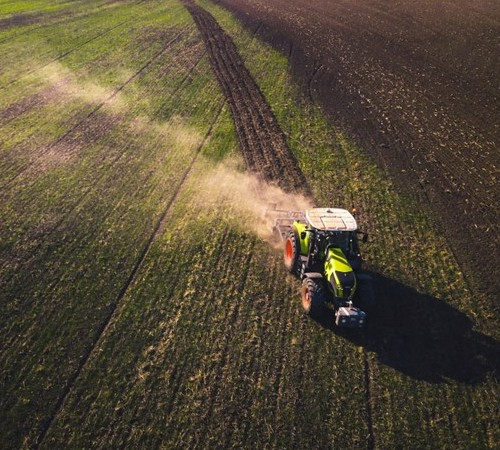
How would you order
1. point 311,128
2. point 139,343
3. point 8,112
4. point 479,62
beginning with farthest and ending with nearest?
point 479,62 < point 8,112 < point 311,128 < point 139,343

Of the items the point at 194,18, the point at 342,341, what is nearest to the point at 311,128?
the point at 342,341

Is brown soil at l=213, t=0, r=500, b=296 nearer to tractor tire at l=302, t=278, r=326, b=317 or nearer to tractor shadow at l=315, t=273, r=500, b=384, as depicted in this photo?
tractor shadow at l=315, t=273, r=500, b=384

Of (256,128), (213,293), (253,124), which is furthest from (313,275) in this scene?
(253,124)

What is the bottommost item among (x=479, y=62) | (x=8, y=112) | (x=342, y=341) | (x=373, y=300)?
(x=8, y=112)

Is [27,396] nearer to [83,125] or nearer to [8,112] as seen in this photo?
[83,125]

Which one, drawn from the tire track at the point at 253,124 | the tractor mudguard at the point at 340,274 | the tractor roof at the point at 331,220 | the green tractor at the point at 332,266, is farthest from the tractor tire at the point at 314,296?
the tire track at the point at 253,124

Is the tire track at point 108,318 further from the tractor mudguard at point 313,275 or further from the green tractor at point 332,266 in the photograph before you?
the tractor mudguard at point 313,275
